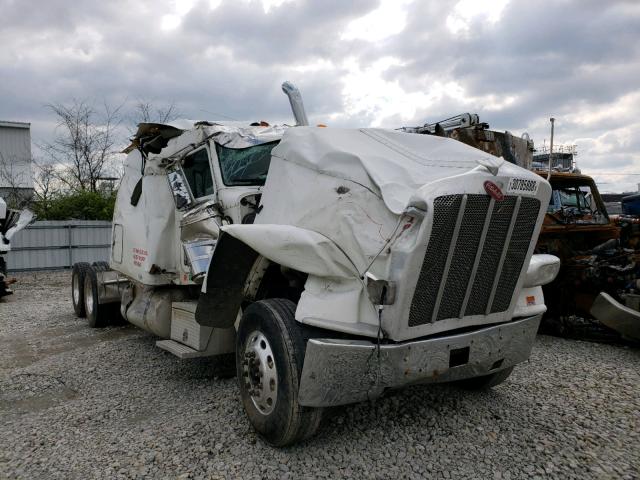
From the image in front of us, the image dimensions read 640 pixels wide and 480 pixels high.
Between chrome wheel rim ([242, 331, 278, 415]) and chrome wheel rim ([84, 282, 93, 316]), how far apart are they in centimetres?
562

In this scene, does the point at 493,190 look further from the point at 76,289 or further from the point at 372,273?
the point at 76,289

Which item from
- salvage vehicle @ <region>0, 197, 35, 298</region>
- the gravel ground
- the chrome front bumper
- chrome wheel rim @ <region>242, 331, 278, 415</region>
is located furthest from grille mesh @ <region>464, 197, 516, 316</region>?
salvage vehicle @ <region>0, 197, 35, 298</region>

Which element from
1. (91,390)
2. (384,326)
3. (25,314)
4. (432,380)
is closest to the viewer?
(384,326)

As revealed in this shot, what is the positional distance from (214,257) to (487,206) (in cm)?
200

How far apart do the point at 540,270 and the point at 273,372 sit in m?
2.19

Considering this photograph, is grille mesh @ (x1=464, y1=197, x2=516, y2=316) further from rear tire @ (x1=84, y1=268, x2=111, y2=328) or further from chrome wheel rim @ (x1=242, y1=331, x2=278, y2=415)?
rear tire @ (x1=84, y1=268, x2=111, y2=328)

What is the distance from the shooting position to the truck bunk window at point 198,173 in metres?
5.40

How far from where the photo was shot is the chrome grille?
3.22 metres

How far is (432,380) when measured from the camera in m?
3.47

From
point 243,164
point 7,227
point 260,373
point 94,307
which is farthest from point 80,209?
point 260,373

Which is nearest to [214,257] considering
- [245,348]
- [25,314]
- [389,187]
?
[245,348]

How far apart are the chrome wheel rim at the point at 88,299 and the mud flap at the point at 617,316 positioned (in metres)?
7.19

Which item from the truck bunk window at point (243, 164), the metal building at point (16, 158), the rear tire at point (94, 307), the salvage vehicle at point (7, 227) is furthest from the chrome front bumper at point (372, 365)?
the metal building at point (16, 158)

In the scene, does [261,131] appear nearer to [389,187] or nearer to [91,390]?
[389,187]
